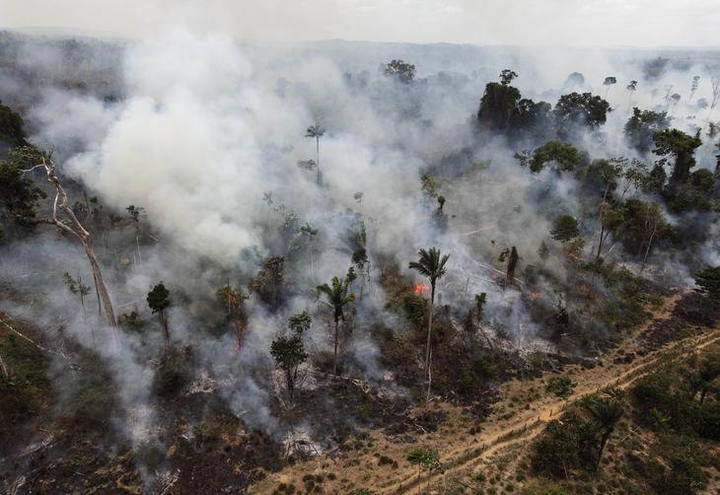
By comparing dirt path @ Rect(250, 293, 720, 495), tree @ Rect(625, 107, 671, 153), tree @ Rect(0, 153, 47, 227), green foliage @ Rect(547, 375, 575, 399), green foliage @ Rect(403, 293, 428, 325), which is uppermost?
tree @ Rect(625, 107, 671, 153)

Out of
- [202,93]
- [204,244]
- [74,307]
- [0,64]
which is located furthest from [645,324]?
[0,64]

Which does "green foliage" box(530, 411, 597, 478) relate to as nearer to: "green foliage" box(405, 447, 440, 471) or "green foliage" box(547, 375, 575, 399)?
"green foliage" box(547, 375, 575, 399)

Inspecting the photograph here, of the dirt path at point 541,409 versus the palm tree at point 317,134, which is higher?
the palm tree at point 317,134

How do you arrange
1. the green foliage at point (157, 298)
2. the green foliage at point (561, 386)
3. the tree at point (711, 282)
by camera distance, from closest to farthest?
the green foliage at point (157, 298)
the green foliage at point (561, 386)
the tree at point (711, 282)

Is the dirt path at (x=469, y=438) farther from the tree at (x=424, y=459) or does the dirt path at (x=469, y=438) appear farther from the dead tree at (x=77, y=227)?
the dead tree at (x=77, y=227)

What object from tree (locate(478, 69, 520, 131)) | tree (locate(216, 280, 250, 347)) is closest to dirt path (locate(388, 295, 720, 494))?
tree (locate(216, 280, 250, 347))

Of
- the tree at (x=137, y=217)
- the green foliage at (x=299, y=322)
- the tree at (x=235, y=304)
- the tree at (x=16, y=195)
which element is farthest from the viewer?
the tree at (x=137, y=217)

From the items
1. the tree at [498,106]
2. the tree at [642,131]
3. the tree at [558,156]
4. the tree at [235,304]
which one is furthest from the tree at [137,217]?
the tree at [642,131]
